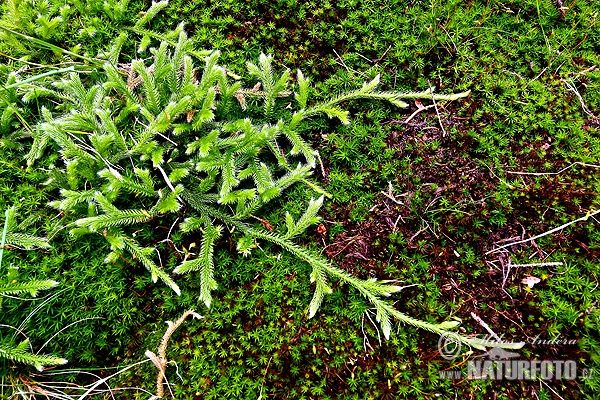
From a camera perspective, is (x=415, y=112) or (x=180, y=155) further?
(x=415, y=112)

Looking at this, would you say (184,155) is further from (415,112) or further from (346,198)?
(415,112)

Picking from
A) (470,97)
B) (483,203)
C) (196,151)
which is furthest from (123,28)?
(483,203)

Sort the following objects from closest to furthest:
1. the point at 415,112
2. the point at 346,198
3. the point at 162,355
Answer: the point at 162,355 → the point at 346,198 → the point at 415,112

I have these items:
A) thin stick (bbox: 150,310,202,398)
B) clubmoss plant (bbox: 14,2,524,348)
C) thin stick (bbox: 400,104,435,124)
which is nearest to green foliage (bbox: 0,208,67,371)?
clubmoss plant (bbox: 14,2,524,348)

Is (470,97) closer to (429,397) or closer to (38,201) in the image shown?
(429,397)

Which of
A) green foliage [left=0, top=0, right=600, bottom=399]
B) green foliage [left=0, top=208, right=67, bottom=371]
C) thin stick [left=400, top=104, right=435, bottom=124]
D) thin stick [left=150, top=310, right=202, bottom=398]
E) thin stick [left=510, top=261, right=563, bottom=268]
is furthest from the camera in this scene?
thin stick [left=400, top=104, right=435, bottom=124]

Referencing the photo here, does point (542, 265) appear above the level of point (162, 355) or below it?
above

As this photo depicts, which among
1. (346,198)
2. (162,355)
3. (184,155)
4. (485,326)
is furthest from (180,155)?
(485,326)

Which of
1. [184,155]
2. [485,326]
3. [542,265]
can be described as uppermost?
[184,155]

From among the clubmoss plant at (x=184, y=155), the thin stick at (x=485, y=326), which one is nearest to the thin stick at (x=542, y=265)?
the thin stick at (x=485, y=326)

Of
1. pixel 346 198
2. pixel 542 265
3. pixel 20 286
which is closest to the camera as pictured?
pixel 20 286

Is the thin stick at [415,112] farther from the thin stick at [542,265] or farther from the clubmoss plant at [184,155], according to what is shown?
the thin stick at [542,265]

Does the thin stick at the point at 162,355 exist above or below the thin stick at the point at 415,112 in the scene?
below

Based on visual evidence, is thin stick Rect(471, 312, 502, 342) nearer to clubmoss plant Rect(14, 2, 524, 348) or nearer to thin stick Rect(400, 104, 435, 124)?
clubmoss plant Rect(14, 2, 524, 348)
